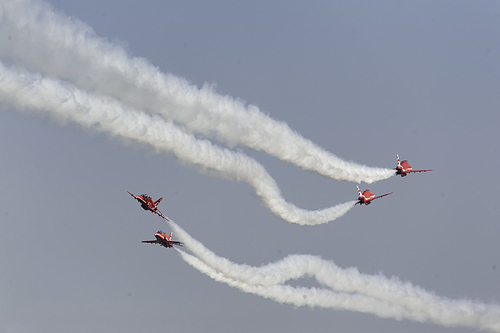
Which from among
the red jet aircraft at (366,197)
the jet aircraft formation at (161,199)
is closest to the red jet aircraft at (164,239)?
the jet aircraft formation at (161,199)

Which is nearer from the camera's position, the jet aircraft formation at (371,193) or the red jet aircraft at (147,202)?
the red jet aircraft at (147,202)

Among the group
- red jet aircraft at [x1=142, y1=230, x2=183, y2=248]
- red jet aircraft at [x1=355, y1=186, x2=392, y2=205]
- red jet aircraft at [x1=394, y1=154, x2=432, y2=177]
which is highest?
red jet aircraft at [x1=394, y1=154, x2=432, y2=177]

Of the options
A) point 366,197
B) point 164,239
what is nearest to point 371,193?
point 366,197

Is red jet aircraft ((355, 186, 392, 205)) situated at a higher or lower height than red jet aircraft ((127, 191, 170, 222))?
higher

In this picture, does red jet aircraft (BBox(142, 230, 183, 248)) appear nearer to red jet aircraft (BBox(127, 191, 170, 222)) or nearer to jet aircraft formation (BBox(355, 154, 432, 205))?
red jet aircraft (BBox(127, 191, 170, 222))

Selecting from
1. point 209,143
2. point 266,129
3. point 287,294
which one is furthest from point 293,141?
point 287,294

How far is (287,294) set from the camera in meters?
99.4

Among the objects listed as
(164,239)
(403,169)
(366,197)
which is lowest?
(164,239)

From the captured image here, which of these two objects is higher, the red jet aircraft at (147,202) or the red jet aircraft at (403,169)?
the red jet aircraft at (403,169)

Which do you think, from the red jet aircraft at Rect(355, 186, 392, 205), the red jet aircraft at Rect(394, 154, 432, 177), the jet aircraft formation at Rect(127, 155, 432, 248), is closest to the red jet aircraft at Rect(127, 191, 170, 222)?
the jet aircraft formation at Rect(127, 155, 432, 248)

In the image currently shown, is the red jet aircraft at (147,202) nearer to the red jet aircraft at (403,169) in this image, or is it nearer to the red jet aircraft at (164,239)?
the red jet aircraft at (164,239)

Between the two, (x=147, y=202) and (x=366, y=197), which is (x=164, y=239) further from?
(x=366, y=197)

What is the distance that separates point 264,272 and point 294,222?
6582 mm

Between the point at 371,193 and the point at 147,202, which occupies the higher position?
the point at 371,193
